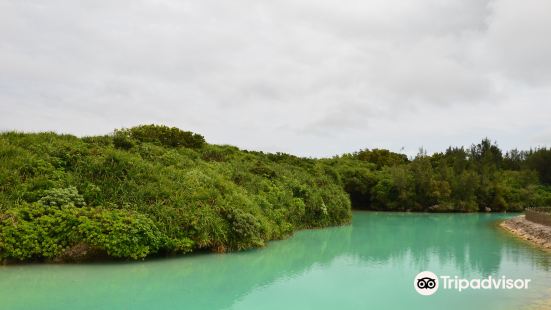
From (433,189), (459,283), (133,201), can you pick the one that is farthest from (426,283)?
(433,189)

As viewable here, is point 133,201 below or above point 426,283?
above

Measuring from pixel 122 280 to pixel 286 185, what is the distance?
47.2ft

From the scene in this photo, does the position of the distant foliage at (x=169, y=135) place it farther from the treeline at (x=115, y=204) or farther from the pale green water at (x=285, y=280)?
the pale green water at (x=285, y=280)

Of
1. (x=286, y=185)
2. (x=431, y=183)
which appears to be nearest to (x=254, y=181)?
(x=286, y=185)

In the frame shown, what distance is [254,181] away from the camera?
76.6 feet

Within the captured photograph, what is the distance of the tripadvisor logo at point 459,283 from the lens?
37.8ft

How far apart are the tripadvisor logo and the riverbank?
9010 millimetres

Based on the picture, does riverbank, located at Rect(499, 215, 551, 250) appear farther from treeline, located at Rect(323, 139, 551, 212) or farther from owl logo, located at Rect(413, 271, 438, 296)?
treeline, located at Rect(323, 139, 551, 212)

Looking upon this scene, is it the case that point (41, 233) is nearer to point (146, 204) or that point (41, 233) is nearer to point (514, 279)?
point (146, 204)

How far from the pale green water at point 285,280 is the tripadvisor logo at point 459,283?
0.26m

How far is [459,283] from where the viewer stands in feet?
39.8

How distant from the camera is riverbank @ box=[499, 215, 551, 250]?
2139cm

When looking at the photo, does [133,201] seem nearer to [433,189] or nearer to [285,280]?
[285,280]

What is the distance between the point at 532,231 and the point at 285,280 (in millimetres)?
17529
